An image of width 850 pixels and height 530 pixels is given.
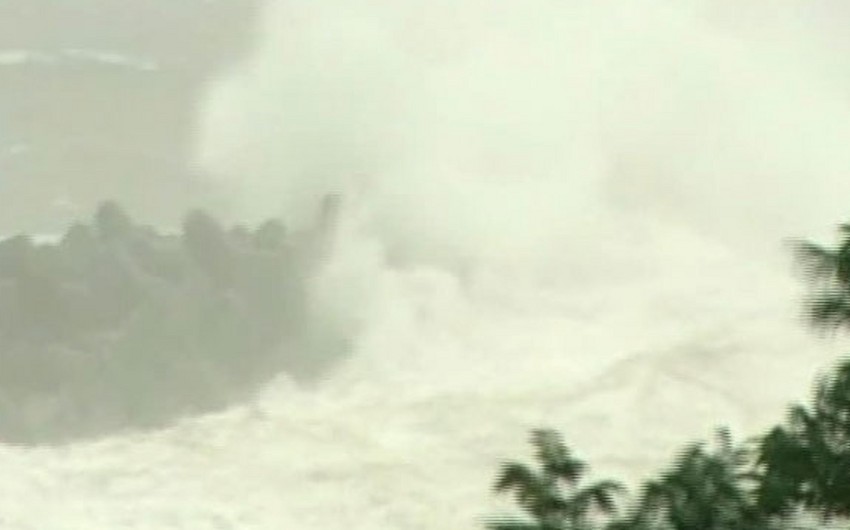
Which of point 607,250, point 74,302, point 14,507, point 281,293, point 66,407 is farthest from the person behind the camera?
point 607,250

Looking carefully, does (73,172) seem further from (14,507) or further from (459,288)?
(14,507)

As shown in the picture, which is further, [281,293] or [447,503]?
[281,293]

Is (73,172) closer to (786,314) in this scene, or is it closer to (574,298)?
(574,298)

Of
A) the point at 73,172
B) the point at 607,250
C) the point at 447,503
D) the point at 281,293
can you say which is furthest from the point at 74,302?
the point at 607,250

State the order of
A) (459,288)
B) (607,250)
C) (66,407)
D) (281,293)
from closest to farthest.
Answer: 1. (66,407)
2. (281,293)
3. (459,288)
4. (607,250)

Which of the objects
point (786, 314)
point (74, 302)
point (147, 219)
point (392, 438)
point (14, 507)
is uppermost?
point (147, 219)

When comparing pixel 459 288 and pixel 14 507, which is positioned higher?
pixel 459 288

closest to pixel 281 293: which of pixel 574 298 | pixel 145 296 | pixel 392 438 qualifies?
pixel 145 296

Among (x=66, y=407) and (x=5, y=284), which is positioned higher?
(x=5, y=284)

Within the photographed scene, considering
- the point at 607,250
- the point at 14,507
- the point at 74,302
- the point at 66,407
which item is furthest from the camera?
the point at 607,250
